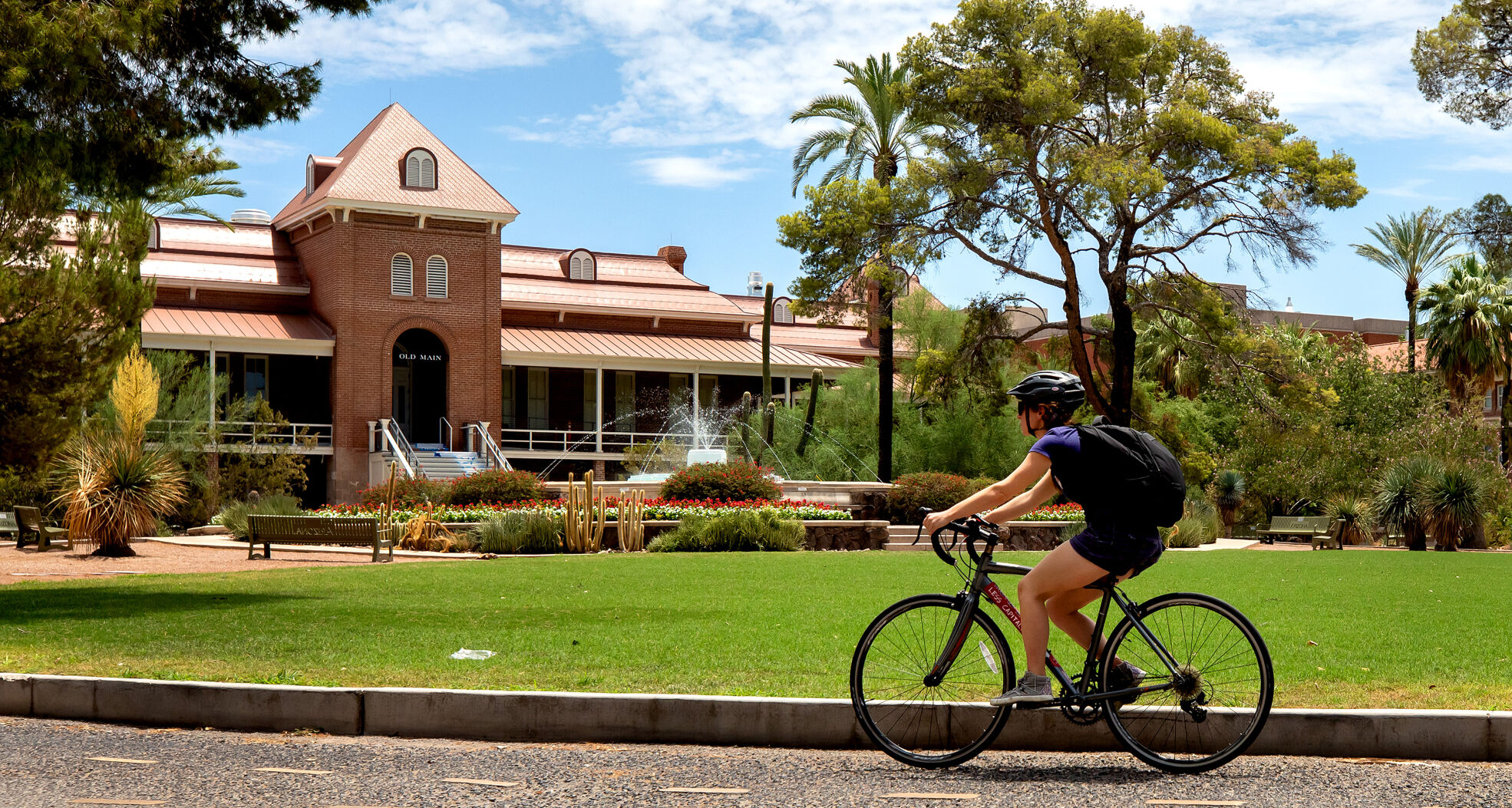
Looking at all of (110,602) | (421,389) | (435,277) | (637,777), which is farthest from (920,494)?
(637,777)

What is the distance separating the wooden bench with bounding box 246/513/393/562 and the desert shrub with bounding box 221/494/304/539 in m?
4.53

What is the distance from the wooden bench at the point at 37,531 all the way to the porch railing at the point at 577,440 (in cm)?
1676

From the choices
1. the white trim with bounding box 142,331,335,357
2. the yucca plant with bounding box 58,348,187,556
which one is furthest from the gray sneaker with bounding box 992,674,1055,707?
the white trim with bounding box 142,331,335,357

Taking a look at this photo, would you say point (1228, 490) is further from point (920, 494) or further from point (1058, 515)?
point (920, 494)

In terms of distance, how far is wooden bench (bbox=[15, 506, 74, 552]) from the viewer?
21562 mm

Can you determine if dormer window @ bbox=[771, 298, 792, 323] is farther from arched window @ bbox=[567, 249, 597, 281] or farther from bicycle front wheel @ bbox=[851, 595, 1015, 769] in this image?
bicycle front wheel @ bbox=[851, 595, 1015, 769]

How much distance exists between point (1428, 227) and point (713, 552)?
35.5m

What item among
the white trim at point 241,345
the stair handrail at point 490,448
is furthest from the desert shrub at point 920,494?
the white trim at point 241,345

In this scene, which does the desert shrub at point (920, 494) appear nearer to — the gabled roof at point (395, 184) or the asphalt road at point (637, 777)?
the gabled roof at point (395, 184)

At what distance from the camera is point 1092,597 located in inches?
228

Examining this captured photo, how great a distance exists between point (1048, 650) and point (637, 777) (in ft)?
5.94

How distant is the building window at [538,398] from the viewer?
4409 cm

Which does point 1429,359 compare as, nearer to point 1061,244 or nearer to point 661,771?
point 1061,244

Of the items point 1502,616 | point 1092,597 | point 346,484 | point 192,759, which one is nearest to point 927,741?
point 1092,597
